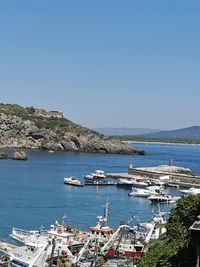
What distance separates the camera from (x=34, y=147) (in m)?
179

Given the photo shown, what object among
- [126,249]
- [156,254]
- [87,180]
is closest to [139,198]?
[87,180]

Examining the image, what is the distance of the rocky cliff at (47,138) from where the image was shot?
17912 cm

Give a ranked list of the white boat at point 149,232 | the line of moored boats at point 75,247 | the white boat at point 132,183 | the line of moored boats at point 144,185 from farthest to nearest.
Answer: the white boat at point 132,183, the line of moored boats at point 144,185, the white boat at point 149,232, the line of moored boats at point 75,247

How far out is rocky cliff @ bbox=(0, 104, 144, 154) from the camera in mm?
179125

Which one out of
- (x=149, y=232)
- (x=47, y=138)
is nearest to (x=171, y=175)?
(x=149, y=232)

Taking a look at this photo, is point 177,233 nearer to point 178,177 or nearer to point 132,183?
point 132,183

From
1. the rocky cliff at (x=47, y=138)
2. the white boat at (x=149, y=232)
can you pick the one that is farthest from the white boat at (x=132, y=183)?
the rocky cliff at (x=47, y=138)

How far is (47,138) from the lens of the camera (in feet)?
593

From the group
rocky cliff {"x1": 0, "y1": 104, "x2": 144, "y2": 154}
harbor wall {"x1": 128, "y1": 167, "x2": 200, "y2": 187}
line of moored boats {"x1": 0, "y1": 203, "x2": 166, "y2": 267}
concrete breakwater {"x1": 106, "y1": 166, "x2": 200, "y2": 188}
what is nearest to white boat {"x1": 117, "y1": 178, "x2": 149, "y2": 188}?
concrete breakwater {"x1": 106, "y1": 166, "x2": 200, "y2": 188}

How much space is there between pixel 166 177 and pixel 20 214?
48359 mm

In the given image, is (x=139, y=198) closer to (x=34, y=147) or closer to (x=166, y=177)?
(x=166, y=177)

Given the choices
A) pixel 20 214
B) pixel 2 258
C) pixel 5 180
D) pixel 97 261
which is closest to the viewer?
pixel 97 261

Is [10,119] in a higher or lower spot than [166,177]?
higher

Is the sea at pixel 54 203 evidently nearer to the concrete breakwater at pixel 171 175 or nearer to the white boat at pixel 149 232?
the white boat at pixel 149 232
